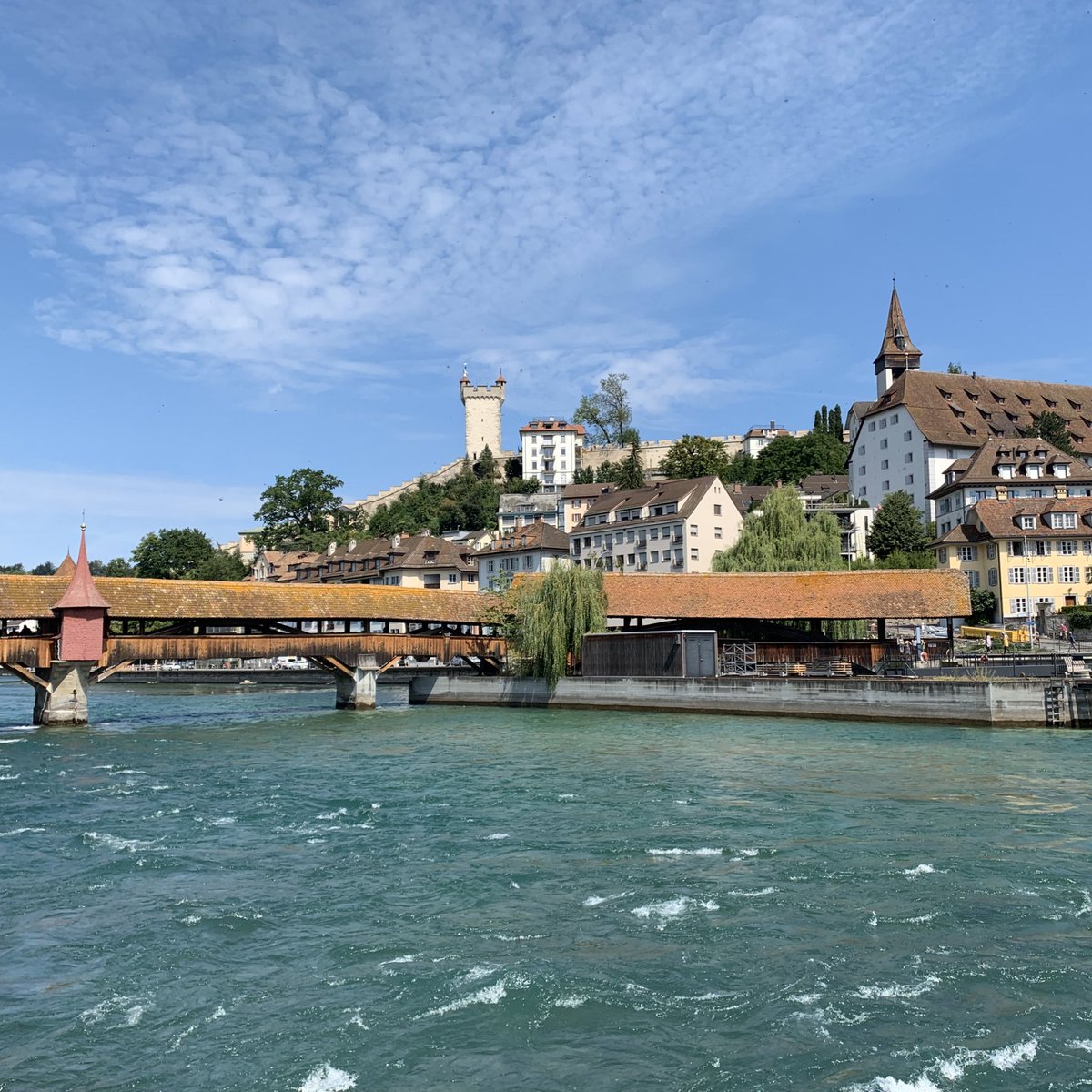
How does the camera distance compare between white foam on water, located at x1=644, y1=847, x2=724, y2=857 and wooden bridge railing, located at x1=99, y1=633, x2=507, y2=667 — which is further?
wooden bridge railing, located at x1=99, y1=633, x2=507, y2=667

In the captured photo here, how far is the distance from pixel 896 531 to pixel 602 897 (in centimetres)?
5294

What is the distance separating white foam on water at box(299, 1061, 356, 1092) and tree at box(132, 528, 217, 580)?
86.5m

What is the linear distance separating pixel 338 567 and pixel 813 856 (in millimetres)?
78393

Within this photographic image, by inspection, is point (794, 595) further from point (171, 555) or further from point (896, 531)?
point (171, 555)

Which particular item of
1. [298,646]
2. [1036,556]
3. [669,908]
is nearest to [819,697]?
[298,646]

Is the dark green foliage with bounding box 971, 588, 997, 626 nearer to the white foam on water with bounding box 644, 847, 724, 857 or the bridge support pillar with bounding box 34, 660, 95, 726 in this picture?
the bridge support pillar with bounding box 34, 660, 95, 726

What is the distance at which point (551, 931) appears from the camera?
10.1 m

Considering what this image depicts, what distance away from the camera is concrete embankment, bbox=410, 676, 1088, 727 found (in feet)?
93.0

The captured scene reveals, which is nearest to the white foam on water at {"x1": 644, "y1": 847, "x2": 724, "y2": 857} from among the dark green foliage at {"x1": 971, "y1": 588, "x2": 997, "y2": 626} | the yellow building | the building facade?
the yellow building

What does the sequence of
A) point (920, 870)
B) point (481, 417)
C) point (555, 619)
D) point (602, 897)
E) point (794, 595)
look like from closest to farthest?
→ point (602, 897), point (920, 870), point (555, 619), point (794, 595), point (481, 417)

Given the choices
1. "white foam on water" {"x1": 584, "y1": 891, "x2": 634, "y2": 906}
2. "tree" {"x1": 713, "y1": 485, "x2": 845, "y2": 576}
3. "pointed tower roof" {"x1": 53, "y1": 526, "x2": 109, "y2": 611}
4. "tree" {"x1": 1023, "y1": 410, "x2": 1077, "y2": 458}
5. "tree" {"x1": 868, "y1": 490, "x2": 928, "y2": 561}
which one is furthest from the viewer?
"tree" {"x1": 1023, "y1": 410, "x2": 1077, "y2": 458}

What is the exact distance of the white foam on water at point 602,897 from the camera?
11.0m

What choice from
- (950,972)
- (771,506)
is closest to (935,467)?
(771,506)

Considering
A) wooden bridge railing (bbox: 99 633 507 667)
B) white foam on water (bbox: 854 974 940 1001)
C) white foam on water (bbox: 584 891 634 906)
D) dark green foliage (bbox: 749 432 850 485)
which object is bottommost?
white foam on water (bbox: 854 974 940 1001)
